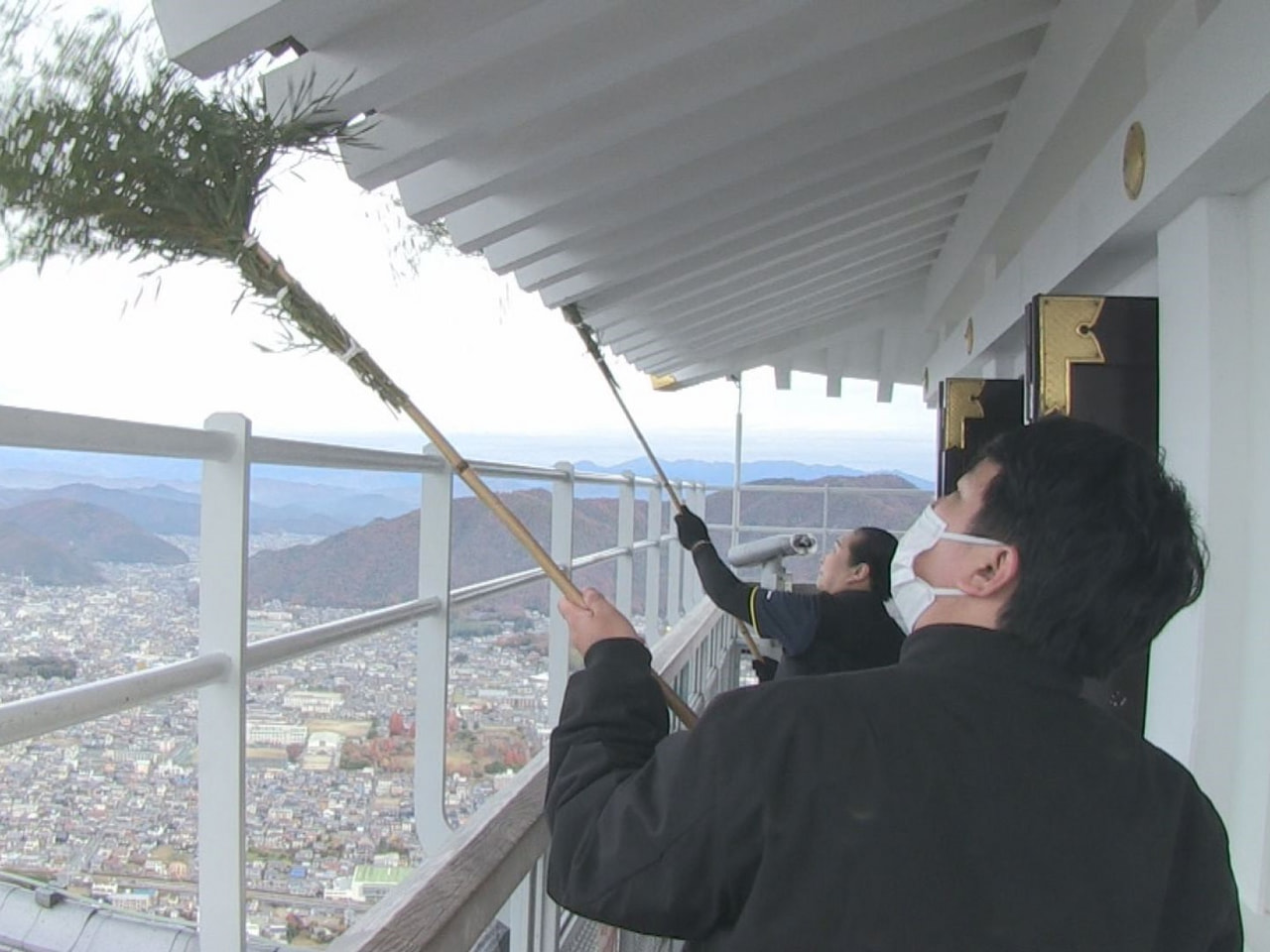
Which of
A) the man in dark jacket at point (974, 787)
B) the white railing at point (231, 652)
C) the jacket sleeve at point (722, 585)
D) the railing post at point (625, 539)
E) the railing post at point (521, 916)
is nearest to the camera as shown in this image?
the man in dark jacket at point (974, 787)

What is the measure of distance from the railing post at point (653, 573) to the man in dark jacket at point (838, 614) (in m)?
3.25

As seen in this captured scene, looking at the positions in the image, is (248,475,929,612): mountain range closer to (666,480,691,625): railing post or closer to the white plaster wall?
(666,480,691,625): railing post

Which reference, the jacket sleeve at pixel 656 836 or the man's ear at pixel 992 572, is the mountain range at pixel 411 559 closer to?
the jacket sleeve at pixel 656 836

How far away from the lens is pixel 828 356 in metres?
9.04

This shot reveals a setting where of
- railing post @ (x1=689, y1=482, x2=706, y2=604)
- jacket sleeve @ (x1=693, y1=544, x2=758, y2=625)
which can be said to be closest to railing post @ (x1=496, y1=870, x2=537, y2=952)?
jacket sleeve @ (x1=693, y1=544, x2=758, y2=625)

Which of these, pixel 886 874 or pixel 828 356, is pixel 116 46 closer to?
pixel 886 874

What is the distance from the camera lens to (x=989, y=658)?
0.96 meters

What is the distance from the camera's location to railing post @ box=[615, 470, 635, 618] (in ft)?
16.6

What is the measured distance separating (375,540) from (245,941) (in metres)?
0.85

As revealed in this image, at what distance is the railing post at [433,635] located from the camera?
2.34 m

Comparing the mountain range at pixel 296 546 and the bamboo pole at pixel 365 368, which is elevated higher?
the bamboo pole at pixel 365 368

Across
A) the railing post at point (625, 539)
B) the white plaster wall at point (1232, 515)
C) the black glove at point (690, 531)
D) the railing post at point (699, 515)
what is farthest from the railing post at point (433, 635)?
the railing post at point (699, 515)

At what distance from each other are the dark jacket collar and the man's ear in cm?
4

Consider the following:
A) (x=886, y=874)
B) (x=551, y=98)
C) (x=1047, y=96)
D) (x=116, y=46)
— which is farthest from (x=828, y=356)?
(x=886, y=874)
